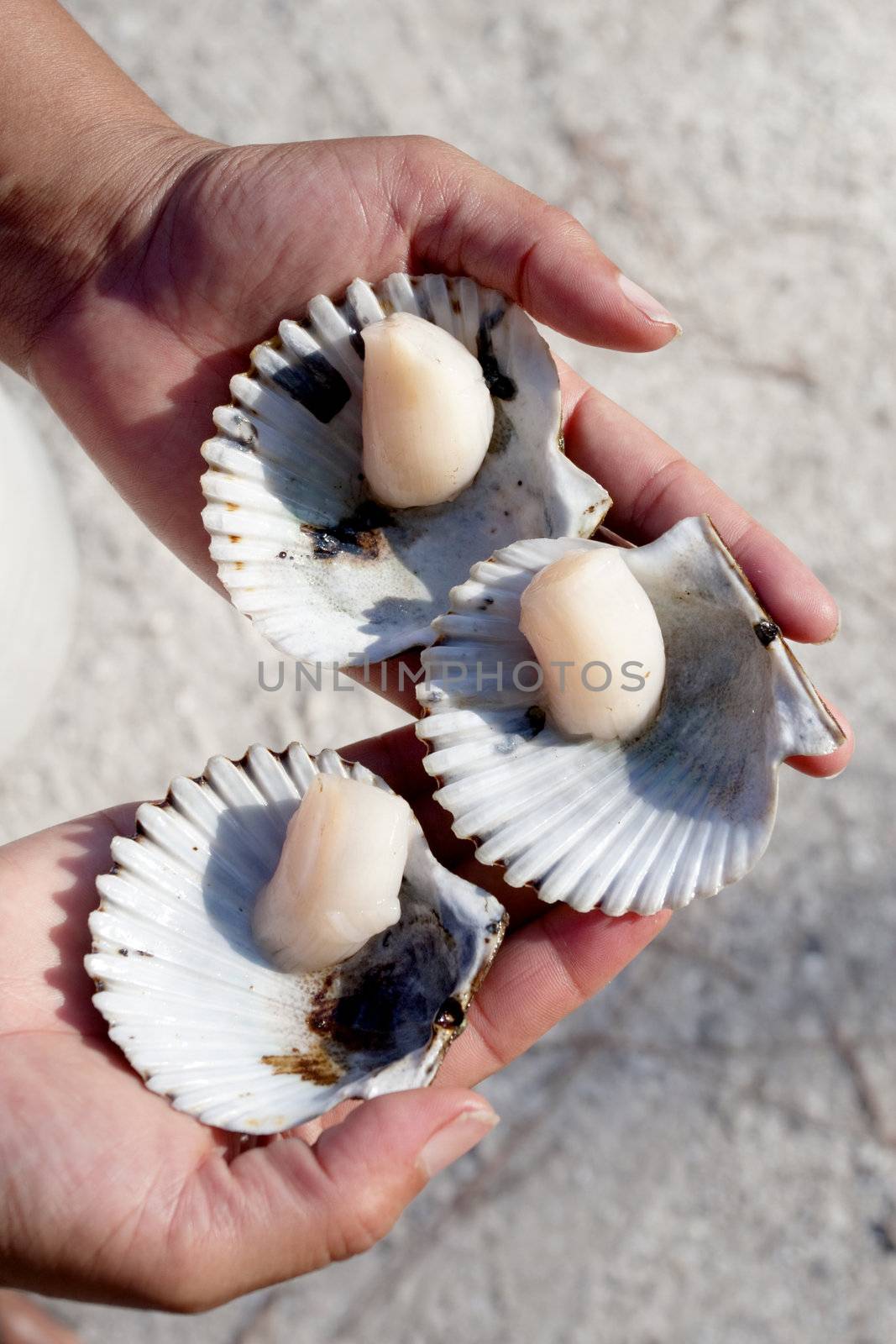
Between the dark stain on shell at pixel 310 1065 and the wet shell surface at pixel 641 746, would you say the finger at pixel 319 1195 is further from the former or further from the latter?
the wet shell surface at pixel 641 746

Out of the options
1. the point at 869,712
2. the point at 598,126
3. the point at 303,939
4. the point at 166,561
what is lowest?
the point at 166,561

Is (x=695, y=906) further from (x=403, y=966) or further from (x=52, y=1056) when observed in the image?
(x=52, y=1056)

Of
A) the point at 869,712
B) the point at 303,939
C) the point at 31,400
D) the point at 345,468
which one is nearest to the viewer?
the point at 303,939

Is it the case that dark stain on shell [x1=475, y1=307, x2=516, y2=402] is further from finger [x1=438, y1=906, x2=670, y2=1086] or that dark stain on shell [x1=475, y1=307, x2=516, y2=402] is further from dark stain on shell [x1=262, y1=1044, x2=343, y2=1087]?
dark stain on shell [x1=262, y1=1044, x2=343, y2=1087]

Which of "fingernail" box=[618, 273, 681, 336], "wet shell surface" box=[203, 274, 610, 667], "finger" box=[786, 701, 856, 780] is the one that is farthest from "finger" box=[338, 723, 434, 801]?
"fingernail" box=[618, 273, 681, 336]

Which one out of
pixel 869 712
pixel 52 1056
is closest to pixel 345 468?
pixel 52 1056

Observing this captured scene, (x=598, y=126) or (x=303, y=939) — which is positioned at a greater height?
(x=598, y=126)

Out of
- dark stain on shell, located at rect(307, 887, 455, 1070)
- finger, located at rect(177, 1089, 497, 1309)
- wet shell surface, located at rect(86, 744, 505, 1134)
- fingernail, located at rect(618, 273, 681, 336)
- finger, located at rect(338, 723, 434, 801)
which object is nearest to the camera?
finger, located at rect(177, 1089, 497, 1309)

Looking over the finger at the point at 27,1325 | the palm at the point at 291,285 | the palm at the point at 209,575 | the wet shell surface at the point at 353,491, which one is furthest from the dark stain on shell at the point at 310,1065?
the finger at the point at 27,1325
